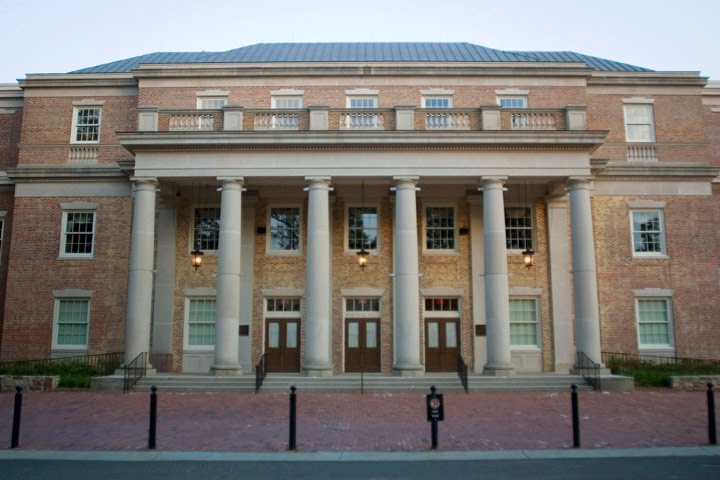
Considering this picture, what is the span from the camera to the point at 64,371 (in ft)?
75.1

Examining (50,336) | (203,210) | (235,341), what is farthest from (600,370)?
(50,336)

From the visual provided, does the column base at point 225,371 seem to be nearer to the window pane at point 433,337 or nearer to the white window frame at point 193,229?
the white window frame at point 193,229

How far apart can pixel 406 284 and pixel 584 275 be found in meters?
6.39

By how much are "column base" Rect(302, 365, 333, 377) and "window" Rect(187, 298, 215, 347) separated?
568 cm

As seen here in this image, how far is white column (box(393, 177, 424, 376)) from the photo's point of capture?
21.7 metres

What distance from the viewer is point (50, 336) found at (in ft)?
84.0

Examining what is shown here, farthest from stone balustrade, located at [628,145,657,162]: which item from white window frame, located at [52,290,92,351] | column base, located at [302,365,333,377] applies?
white window frame, located at [52,290,92,351]

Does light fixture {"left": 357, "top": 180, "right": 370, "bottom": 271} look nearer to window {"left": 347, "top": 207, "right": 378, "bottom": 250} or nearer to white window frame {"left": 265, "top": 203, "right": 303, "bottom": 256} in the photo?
window {"left": 347, "top": 207, "right": 378, "bottom": 250}

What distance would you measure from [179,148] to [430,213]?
10.6 meters

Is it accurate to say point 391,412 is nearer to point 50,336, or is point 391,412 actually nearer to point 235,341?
point 235,341

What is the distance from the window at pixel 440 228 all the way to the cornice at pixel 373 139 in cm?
434

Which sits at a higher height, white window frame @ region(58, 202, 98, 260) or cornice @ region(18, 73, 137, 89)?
cornice @ region(18, 73, 137, 89)

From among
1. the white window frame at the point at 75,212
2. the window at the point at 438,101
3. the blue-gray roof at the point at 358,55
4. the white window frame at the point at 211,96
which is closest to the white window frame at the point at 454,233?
the window at the point at 438,101

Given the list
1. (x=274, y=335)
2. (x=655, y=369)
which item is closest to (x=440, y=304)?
(x=274, y=335)
